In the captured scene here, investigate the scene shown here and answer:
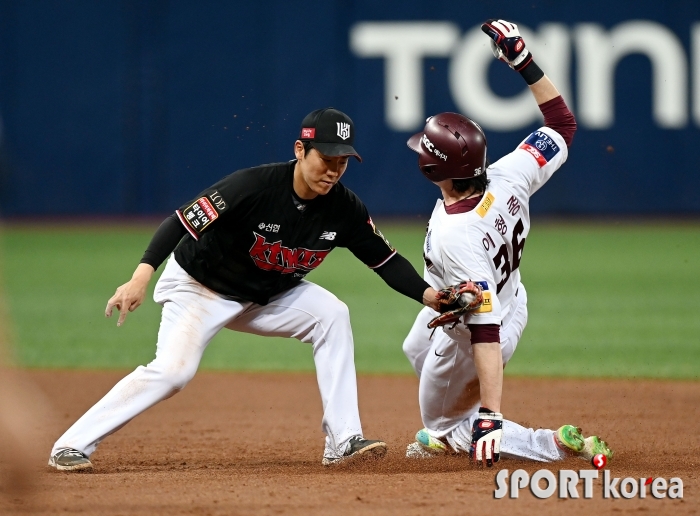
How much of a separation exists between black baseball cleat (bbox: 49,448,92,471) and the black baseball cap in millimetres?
1888

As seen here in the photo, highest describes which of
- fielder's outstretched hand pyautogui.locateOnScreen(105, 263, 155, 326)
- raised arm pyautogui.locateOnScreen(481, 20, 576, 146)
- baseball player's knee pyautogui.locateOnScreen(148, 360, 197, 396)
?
raised arm pyautogui.locateOnScreen(481, 20, 576, 146)

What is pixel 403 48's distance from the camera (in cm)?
1697

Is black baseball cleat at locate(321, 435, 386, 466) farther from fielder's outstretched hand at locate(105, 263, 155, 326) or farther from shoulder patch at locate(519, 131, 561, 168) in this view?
shoulder patch at locate(519, 131, 561, 168)

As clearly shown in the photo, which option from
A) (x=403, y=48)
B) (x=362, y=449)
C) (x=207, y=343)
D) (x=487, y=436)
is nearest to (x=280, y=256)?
(x=207, y=343)

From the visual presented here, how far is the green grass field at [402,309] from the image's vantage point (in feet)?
28.4

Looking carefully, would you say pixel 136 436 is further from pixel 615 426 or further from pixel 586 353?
pixel 586 353

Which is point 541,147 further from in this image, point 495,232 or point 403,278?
point 403,278

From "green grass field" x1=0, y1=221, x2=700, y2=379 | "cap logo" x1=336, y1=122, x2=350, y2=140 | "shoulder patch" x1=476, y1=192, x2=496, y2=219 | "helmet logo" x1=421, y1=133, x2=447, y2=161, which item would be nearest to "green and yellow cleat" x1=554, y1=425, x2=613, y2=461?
"shoulder patch" x1=476, y1=192, x2=496, y2=219

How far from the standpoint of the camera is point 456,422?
5391 mm

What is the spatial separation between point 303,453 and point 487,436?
142 cm

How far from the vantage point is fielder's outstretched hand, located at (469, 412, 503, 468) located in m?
4.57

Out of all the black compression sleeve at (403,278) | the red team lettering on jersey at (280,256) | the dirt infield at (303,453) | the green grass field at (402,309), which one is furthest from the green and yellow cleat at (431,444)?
the green grass field at (402,309)

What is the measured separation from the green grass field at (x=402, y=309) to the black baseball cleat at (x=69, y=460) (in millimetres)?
3438

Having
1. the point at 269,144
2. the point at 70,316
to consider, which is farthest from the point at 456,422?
the point at 269,144
